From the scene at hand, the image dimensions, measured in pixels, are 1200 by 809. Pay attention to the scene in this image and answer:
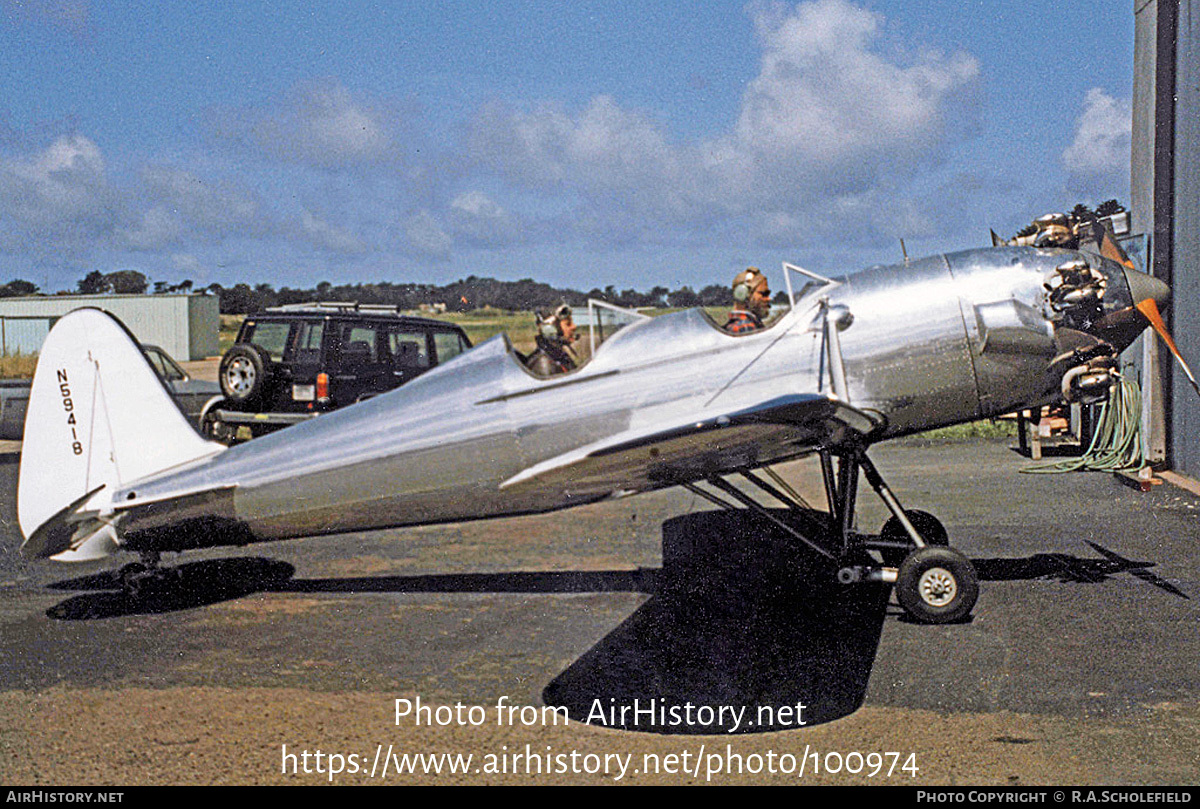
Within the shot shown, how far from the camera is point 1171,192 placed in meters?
11.3

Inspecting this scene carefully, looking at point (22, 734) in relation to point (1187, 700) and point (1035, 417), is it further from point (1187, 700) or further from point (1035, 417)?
point (1035, 417)

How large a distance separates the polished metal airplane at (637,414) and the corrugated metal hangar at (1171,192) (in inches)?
217

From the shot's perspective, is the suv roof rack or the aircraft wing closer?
the aircraft wing

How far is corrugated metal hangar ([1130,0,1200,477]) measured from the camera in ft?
35.2

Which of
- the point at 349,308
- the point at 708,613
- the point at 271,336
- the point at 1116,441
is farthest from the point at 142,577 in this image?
the point at 1116,441

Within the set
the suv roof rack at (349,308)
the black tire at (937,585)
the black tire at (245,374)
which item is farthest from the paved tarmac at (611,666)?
the suv roof rack at (349,308)

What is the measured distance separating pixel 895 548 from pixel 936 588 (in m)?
0.61

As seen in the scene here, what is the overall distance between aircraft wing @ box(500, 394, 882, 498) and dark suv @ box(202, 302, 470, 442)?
6271 millimetres

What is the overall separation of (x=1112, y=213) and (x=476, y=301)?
5.05 m

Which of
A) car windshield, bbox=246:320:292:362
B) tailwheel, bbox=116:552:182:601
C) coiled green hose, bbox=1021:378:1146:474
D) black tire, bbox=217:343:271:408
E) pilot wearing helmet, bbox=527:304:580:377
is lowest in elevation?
tailwheel, bbox=116:552:182:601

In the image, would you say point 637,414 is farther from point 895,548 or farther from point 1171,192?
point 1171,192

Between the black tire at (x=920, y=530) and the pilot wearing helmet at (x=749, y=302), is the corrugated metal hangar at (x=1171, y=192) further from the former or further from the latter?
the pilot wearing helmet at (x=749, y=302)

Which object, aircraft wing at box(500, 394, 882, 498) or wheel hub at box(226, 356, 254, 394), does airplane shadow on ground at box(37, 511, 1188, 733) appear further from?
wheel hub at box(226, 356, 254, 394)

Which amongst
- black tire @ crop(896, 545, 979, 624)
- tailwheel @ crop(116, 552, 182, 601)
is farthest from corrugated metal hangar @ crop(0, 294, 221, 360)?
black tire @ crop(896, 545, 979, 624)
